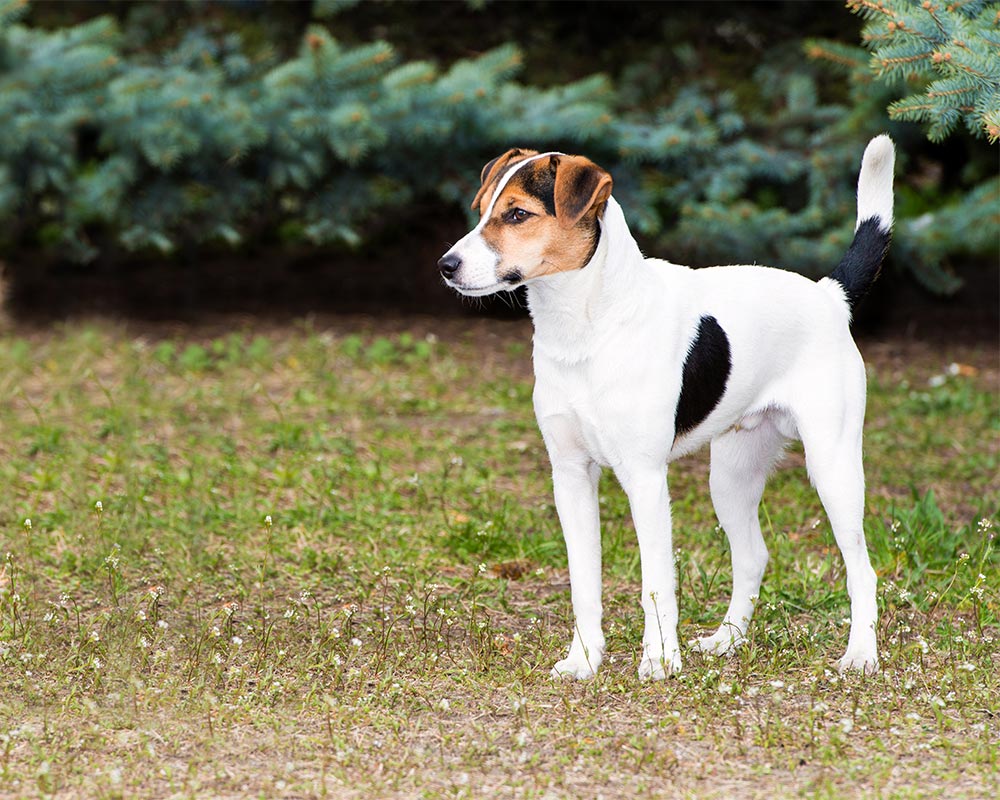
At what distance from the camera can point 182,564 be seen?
205 inches

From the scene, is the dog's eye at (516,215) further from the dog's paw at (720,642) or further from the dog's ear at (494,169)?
the dog's paw at (720,642)

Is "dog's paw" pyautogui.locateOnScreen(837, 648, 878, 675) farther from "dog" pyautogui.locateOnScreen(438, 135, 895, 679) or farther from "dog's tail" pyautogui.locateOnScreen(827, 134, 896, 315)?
"dog's tail" pyautogui.locateOnScreen(827, 134, 896, 315)

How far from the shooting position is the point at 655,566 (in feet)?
13.1

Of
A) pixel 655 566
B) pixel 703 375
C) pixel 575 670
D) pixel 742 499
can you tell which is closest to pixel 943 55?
pixel 703 375

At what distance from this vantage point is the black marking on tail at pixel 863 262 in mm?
4461

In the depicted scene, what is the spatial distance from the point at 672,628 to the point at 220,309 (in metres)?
6.16

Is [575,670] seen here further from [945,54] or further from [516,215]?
[945,54]

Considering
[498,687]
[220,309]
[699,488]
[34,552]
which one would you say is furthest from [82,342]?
[498,687]

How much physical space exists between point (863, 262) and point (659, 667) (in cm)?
157

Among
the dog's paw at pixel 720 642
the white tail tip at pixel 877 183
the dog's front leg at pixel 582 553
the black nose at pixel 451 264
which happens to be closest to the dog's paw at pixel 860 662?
the dog's paw at pixel 720 642

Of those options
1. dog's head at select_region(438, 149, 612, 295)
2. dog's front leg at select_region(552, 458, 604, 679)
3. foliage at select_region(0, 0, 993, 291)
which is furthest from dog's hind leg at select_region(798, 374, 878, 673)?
foliage at select_region(0, 0, 993, 291)

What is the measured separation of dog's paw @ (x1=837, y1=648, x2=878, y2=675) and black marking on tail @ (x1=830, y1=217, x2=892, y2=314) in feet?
3.76

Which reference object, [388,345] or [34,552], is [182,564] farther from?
[388,345]

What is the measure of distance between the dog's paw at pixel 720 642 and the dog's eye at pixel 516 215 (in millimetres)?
1533
